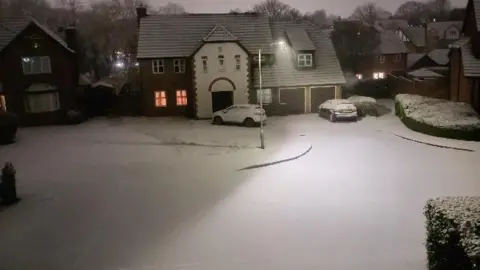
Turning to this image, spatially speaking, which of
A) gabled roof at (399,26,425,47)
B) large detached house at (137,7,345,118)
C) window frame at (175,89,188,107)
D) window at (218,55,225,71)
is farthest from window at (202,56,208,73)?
gabled roof at (399,26,425,47)

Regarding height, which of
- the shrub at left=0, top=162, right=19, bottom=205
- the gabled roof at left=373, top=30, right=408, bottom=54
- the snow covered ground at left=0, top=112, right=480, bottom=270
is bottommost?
the snow covered ground at left=0, top=112, right=480, bottom=270

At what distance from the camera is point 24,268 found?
14445 mm

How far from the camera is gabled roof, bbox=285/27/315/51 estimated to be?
137ft

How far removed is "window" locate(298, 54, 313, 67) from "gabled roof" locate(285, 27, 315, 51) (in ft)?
2.13

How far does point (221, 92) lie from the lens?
132 ft

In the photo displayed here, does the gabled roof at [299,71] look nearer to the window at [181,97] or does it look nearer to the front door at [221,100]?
the front door at [221,100]

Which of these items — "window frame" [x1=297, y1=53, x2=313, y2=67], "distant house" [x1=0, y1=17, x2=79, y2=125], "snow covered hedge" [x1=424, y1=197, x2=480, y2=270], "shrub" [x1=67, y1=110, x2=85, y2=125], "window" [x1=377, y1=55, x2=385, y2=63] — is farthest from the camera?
"window" [x1=377, y1=55, x2=385, y2=63]

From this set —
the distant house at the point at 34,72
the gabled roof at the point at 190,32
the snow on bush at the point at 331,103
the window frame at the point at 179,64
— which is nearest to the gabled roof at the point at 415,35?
the gabled roof at the point at 190,32

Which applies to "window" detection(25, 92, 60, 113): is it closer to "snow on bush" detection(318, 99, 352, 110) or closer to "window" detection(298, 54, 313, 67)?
"window" detection(298, 54, 313, 67)

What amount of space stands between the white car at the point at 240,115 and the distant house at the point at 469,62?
14346 mm

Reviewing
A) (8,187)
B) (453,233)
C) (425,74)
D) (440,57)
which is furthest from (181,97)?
(440,57)

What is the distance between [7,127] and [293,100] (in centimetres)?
2104

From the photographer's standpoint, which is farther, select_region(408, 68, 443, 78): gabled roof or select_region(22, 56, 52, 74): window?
select_region(408, 68, 443, 78): gabled roof

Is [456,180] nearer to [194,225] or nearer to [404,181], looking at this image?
[404,181]
